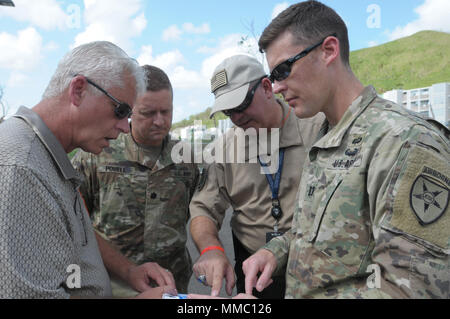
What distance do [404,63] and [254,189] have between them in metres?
65.7

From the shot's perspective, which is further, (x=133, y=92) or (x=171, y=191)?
(x=171, y=191)

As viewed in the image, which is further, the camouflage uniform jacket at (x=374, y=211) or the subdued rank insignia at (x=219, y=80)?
the subdued rank insignia at (x=219, y=80)

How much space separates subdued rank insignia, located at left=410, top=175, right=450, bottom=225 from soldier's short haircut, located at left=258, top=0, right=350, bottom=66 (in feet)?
2.58

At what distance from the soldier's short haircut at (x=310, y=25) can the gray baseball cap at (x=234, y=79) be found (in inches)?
24.2

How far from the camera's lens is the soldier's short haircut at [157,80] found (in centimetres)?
265

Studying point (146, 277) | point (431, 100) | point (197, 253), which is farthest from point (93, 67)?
point (431, 100)

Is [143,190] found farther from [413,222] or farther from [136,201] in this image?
[413,222]

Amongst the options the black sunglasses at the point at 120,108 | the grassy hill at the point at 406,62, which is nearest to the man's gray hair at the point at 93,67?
the black sunglasses at the point at 120,108

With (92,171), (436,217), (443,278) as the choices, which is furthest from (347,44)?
(92,171)

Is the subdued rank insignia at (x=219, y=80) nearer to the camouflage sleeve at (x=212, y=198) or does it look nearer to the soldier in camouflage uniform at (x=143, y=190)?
the soldier in camouflage uniform at (x=143, y=190)

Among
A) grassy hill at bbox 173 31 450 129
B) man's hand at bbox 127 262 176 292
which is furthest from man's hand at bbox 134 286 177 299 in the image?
grassy hill at bbox 173 31 450 129

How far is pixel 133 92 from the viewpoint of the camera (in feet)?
5.97
